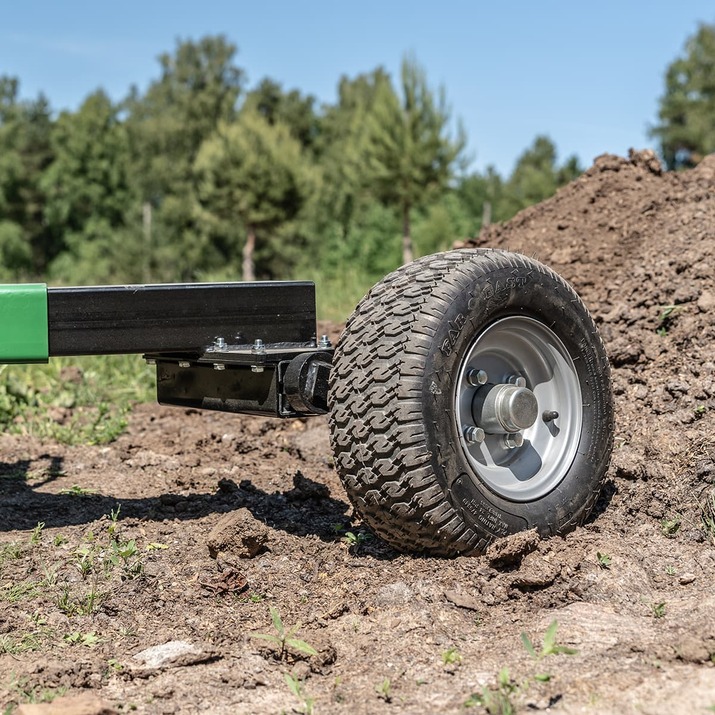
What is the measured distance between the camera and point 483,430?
140 inches

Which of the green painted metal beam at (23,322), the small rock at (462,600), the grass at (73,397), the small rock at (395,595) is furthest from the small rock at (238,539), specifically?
the grass at (73,397)

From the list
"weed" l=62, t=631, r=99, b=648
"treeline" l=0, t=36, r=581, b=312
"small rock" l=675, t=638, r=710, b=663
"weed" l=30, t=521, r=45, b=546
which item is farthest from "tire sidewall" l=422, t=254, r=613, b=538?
"treeline" l=0, t=36, r=581, b=312

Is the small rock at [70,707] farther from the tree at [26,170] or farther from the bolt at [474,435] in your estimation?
the tree at [26,170]

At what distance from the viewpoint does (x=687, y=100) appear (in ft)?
144

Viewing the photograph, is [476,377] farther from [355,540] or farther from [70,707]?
[70,707]

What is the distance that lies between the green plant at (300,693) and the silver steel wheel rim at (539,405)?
1222 mm

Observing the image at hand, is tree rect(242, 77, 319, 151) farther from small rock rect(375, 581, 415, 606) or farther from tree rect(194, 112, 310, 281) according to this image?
small rock rect(375, 581, 415, 606)

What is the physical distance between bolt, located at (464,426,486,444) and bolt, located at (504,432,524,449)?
7.8 inches

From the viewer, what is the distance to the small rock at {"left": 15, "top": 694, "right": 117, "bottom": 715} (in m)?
2.36

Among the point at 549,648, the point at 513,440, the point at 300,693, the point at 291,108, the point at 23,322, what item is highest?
the point at 291,108

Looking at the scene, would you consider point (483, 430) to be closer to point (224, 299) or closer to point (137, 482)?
point (224, 299)

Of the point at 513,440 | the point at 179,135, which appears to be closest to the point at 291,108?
the point at 179,135

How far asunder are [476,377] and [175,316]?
1.21 metres

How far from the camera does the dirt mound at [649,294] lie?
4133 millimetres
